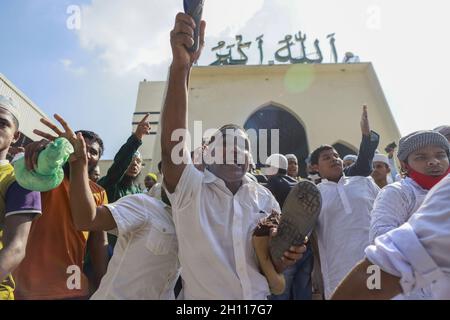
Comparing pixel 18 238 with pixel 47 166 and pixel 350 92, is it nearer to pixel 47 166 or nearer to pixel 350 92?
pixel 47 166

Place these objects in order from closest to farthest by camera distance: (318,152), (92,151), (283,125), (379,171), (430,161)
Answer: (430,161) → (92,151) → (318,152) → (379,171) → (283,125)

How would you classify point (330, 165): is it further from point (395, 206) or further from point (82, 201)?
point (82, 201)

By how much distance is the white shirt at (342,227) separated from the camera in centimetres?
286

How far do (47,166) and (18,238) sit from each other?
0.35m

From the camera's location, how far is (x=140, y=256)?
1.85 metres

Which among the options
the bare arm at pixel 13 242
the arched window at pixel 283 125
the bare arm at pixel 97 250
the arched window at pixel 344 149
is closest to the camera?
the bare arm at pixel 13 242

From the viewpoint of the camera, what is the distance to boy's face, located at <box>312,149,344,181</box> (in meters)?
3.33

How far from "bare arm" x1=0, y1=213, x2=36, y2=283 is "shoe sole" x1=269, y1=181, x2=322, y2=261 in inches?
44.0

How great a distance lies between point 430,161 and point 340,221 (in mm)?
950

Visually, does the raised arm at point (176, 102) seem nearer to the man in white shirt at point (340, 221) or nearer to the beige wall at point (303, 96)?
the man in white shirt at point (340, 221)

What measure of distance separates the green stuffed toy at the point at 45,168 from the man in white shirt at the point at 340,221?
2180mm

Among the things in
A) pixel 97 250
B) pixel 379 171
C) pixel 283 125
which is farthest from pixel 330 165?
pixel 283 125

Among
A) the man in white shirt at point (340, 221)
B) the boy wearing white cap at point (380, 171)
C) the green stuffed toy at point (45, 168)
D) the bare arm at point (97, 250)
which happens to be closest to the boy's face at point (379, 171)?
the boy wearing white cap at point (380, 171)
